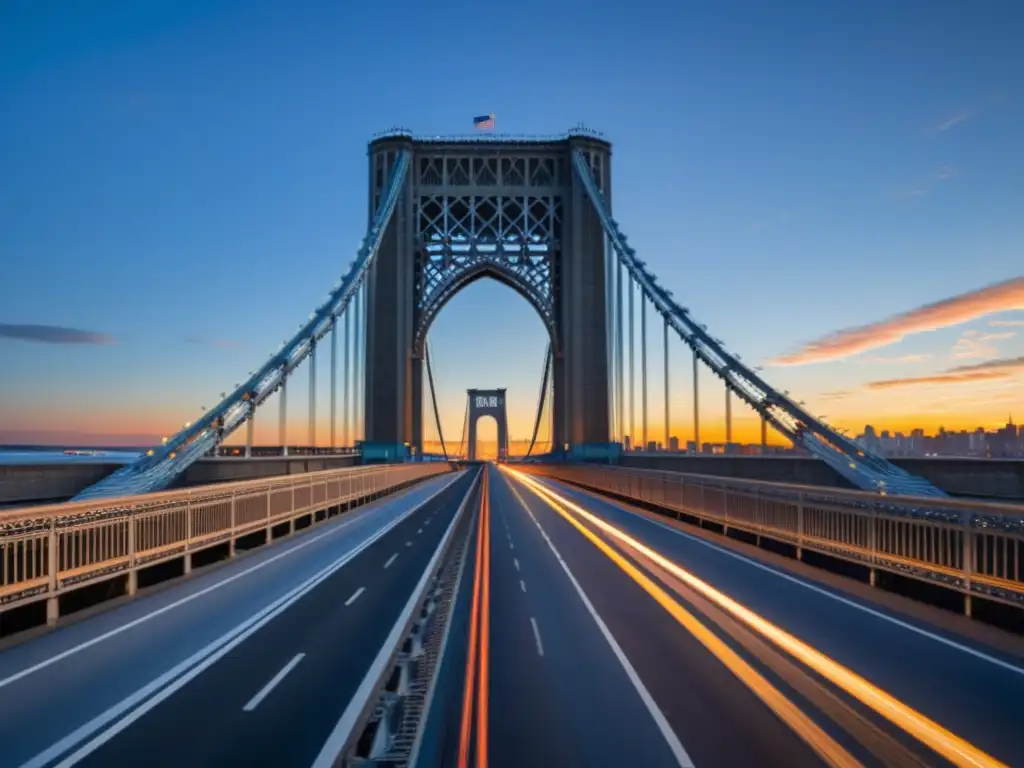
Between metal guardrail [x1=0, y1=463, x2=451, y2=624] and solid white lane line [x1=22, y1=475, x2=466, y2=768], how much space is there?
232 cm

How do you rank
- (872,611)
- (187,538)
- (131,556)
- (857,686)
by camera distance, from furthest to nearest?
(187,538), (131,556), (872,611), (857,686)

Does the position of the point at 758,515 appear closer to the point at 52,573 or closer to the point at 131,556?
the point at 131,556

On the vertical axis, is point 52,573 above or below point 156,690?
above

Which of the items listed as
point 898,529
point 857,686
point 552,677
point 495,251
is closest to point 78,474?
point 552,677

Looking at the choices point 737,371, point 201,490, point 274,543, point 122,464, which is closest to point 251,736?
point 201,490

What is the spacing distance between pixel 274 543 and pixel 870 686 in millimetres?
15268

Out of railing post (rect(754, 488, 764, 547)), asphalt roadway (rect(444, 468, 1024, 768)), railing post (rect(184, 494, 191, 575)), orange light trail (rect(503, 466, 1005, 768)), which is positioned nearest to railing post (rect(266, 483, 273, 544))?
railing post (rect(184, 494, 191, 575))

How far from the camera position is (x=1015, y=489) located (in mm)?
19938

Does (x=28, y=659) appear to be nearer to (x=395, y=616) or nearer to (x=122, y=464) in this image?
(x=395, y=616)

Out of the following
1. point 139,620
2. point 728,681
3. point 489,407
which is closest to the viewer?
point 728,681

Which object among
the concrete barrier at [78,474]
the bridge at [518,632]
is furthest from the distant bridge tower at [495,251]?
the bridge at [518,632]

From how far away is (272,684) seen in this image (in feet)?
26.1

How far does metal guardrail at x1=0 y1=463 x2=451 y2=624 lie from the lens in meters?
10.1

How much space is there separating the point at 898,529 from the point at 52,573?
37.4ft
